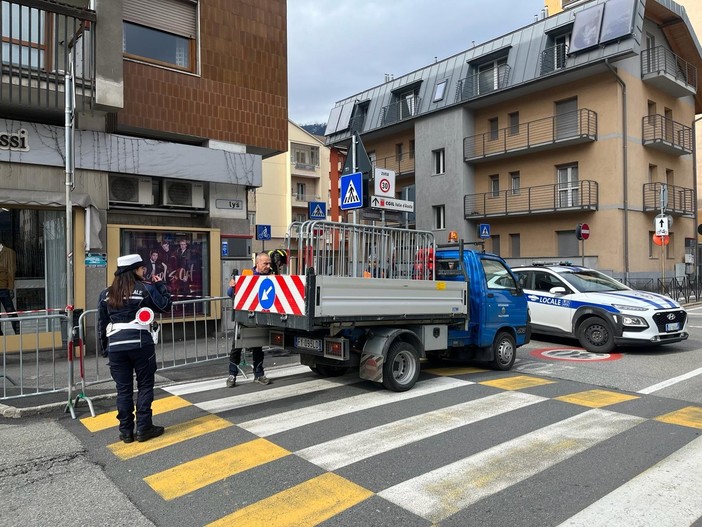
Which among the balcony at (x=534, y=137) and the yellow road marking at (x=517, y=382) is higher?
the balcony at (x=534, y=137)

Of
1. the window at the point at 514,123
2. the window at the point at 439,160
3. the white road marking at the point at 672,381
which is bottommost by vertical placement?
the white road marking at the point at 672,381

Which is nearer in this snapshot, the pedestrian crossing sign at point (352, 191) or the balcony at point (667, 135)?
the pedestrian crossing sign at point (352, 191)

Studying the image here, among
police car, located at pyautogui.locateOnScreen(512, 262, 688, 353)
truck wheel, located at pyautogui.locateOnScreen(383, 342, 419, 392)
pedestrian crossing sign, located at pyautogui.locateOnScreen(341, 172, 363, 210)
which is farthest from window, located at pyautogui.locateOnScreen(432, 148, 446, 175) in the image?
truck wheel, located at pyautogui.locateOnScreen(383, 342, 419, 392)

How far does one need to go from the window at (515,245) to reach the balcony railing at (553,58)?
8.07 m

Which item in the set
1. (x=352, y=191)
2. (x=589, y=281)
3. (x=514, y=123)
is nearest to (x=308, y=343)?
(x=352, y=191)

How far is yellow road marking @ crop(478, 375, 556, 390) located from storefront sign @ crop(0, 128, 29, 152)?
28.7ft

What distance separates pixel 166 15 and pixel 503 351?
9872 millimetres

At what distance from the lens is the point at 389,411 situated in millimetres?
6023

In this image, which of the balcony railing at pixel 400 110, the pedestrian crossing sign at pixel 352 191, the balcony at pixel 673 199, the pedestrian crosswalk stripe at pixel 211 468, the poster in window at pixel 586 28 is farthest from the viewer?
the balcony railing at pixel 400 110

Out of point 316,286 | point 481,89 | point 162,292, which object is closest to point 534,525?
point 316,286

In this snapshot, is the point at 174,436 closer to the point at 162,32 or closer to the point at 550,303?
the point at 550,303

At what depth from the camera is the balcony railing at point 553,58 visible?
78.4 feet

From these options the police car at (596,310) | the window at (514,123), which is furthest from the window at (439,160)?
the police car at (596,310)

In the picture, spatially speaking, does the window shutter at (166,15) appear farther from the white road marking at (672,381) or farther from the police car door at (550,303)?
the white road marking at (672,381)
